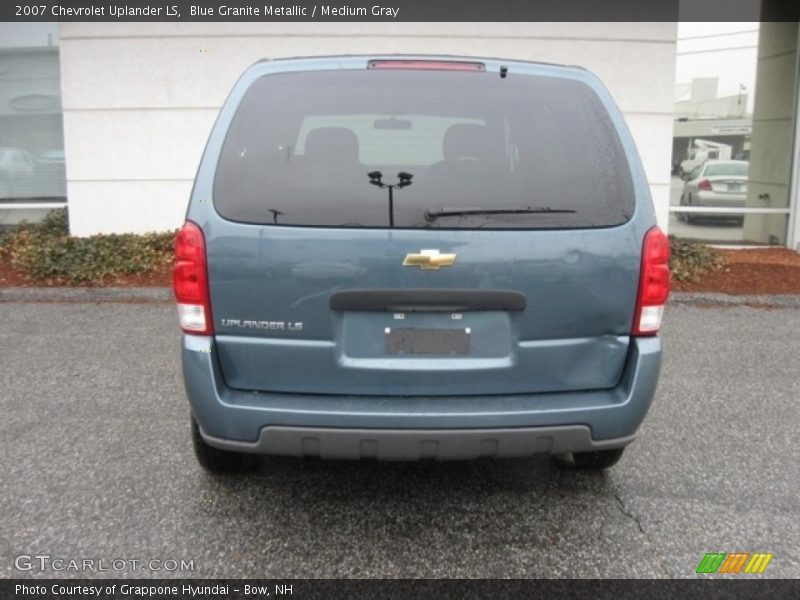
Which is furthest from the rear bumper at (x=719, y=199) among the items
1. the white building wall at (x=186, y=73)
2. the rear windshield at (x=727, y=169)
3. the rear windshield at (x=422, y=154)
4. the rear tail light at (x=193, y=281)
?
the rear tail light at (x=193, y=281)

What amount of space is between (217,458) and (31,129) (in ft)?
28.3

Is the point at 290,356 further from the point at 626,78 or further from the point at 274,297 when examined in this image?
the point at 626,78

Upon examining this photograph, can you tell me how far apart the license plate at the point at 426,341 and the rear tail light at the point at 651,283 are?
0.67m

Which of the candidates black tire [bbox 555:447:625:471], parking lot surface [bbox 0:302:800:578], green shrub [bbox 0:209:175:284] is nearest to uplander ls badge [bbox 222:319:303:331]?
parking lot surface [bbox 0:302:800:578]

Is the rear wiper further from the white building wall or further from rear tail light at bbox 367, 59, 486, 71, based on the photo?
the white building wall

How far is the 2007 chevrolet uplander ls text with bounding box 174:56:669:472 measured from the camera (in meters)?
2.42

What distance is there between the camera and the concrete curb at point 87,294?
24.2ft

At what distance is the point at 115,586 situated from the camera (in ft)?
8.07

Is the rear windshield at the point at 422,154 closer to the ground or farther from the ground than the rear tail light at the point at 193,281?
farther from the ground

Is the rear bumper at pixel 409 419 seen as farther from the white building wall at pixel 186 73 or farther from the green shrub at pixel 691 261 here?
the white building wall at pixel 186 73

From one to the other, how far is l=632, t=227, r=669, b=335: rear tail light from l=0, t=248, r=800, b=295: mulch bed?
547 cm

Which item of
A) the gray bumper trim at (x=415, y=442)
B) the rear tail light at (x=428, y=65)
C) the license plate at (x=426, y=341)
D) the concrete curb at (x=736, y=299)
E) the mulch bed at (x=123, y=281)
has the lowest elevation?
the concrete curb at (x=736, y=299)

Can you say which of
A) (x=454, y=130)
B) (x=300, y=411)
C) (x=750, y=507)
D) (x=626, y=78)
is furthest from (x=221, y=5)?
(x=750, y=507)

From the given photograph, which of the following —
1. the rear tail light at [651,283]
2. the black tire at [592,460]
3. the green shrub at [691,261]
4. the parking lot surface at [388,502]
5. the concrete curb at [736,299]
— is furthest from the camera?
the green shrub at [691,261]
